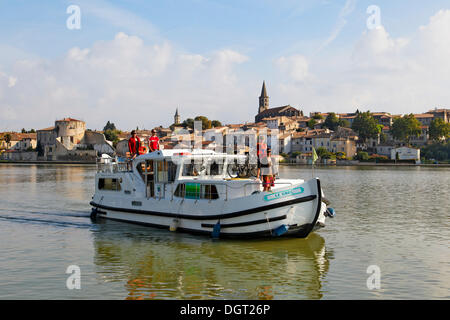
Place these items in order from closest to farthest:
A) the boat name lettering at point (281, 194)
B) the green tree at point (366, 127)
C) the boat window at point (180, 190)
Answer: the boat name lettering at point (281, 194) < the boat window at point (180, 190) < the green tree at point (366, 127)

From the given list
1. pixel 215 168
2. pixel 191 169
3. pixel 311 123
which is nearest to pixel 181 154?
pixel 191 169

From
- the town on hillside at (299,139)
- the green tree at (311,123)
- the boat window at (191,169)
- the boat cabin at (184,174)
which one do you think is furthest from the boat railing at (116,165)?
the green tree at (311,123)

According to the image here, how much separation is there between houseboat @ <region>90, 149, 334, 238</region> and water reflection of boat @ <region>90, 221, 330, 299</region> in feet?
2.30

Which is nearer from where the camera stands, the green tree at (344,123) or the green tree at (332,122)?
the green tree at (332,122)

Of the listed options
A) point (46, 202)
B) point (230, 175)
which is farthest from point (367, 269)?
point (46, 202)

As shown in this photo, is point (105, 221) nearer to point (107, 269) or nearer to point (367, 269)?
point (107, 269)

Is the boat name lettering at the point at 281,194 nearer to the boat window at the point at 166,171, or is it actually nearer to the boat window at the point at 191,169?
the boat window at the point at 191,169

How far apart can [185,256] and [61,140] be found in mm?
164061

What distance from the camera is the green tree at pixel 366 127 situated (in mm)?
147250

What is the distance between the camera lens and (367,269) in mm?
14000

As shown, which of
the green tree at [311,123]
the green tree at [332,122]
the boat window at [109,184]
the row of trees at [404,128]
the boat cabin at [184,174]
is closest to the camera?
the boat cabin at [184,174]

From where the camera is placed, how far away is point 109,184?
2312cm

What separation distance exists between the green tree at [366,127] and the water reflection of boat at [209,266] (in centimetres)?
13592
